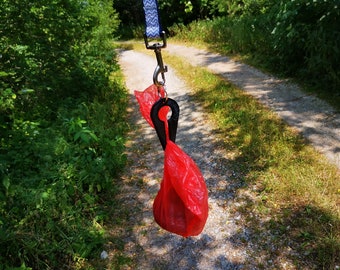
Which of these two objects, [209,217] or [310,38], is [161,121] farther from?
[310,38]

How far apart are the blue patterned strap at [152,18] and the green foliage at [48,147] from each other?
182 cm

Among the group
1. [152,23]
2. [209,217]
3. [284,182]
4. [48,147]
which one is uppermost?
[152,23]

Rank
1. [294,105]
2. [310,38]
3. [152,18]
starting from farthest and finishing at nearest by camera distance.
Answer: [310,38] < [294,105] < [152,18]

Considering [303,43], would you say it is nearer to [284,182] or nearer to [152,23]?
[284,182]

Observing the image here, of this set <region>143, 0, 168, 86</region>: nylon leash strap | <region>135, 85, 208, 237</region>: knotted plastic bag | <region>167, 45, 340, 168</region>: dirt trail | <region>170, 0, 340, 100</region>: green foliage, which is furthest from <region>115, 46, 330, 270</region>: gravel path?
<region>143, 0, 168, 86</region>: nylon leash strap

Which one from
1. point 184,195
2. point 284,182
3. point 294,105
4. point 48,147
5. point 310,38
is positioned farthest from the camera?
point 310,38

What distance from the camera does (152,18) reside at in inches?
49.1

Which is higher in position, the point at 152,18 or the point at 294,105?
the point at 152,18

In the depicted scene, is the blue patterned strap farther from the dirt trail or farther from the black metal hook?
the dirt trail

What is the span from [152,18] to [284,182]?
277 cm

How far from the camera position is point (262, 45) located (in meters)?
8.82

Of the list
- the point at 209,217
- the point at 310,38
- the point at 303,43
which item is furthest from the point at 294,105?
the point at 209,217

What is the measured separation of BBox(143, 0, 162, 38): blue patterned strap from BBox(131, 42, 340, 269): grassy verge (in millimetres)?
2297

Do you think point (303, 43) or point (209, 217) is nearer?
point (209, 217)
